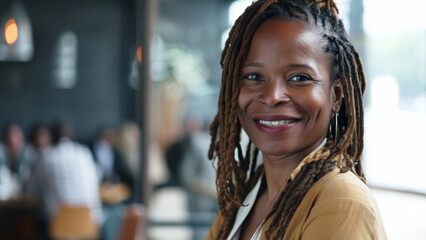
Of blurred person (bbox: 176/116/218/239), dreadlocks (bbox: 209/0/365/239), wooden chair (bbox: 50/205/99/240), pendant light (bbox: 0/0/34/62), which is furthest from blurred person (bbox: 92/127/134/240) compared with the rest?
dreadlocks (bbox: 209/0/365/239)

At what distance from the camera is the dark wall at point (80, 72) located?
7422 mm

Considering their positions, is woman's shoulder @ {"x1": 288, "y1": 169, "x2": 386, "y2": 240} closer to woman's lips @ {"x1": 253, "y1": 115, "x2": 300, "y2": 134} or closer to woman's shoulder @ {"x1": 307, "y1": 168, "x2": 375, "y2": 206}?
woman's shoulder @ {"x1": 307, "y1": 168, "x2": 375, "y2": 206}

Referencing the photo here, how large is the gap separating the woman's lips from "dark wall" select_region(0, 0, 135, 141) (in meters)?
6.86

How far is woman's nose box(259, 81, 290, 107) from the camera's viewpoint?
839 mm

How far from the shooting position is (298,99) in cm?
83

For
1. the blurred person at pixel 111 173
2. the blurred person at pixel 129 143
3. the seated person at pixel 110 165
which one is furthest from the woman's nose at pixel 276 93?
the seated person at pixel 110 165

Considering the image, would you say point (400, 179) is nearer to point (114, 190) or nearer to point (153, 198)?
point (153, 198)

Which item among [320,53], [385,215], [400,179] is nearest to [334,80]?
[320,53]

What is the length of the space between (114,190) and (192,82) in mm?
2360

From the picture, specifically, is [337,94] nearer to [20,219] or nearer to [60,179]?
[60,179]

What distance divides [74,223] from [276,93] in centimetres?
366

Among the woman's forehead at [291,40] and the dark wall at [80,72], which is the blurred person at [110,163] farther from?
the woman's forehead at [291,40]

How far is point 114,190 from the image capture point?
19.1ft

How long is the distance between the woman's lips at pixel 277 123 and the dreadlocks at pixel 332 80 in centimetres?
6
